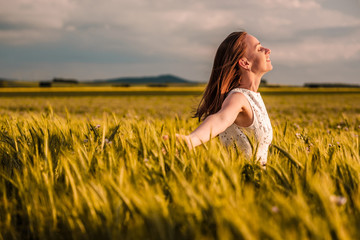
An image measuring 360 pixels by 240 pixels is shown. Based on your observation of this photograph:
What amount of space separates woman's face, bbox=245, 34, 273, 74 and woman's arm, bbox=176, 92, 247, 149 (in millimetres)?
398

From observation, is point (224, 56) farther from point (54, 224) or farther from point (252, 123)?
point (54, 224)

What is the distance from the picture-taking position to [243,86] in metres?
2.80

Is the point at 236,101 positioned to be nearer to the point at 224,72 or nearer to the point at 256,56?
the point at 224,72

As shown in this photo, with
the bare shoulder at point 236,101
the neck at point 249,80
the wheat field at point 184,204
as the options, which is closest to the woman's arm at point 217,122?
the bare shoulder at point 236,101

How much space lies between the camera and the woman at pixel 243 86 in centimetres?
264

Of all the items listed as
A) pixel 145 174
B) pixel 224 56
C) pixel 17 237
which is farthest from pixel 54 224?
pixel 224 56

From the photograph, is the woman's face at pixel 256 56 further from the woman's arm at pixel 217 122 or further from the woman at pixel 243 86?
the woman's arm at pixel 217 122

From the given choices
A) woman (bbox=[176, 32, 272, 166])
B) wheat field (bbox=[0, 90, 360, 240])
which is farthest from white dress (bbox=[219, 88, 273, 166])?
wheat field (bbox=[0, 90, 360, 240])

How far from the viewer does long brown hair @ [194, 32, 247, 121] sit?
2.72 m

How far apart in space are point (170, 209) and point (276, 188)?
59 centimetres

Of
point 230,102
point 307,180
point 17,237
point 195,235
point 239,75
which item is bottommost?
point 17,237

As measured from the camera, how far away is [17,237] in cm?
145

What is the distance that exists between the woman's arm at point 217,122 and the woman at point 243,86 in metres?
0.06

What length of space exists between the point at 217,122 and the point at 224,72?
712 millimetres
